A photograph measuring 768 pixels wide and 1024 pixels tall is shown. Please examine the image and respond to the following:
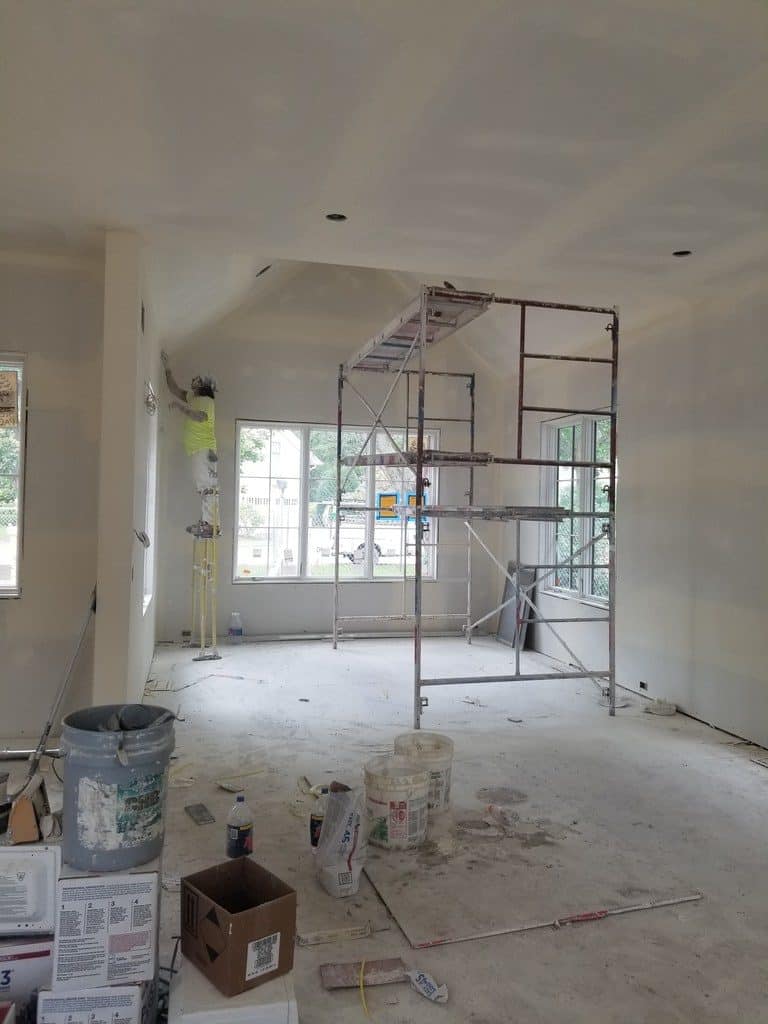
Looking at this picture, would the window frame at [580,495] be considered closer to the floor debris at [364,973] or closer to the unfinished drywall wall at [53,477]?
the unfinished drywall wall at [53,477]

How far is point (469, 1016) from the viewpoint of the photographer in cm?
190

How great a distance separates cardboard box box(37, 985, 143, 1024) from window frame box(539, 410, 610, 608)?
4650 mm

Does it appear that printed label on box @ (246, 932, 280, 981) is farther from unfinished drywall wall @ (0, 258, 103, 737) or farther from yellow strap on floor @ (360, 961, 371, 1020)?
unfinished drywall wall @ (0, 258, 103, 737)

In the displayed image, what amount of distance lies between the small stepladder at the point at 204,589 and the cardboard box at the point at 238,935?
446 cm

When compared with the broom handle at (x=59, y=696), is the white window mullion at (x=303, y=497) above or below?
above

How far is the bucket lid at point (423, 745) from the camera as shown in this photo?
3.16m

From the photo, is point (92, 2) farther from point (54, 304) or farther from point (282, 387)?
point (282, 387)

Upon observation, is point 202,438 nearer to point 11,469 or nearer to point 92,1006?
point 11,469

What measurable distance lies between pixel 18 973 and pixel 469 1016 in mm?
1108

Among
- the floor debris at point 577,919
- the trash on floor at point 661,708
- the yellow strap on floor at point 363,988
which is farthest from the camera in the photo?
the trash on floor at point 661,708

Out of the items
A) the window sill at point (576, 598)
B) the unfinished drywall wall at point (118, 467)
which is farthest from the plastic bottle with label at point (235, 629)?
the unfinished drywall wall at point (118, 467)

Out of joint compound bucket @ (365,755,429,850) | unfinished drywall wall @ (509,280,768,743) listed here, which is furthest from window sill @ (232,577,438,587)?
joint compound bucket @ (365,755,429,850)

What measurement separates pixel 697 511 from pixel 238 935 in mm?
3959

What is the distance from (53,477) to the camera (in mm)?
4066
